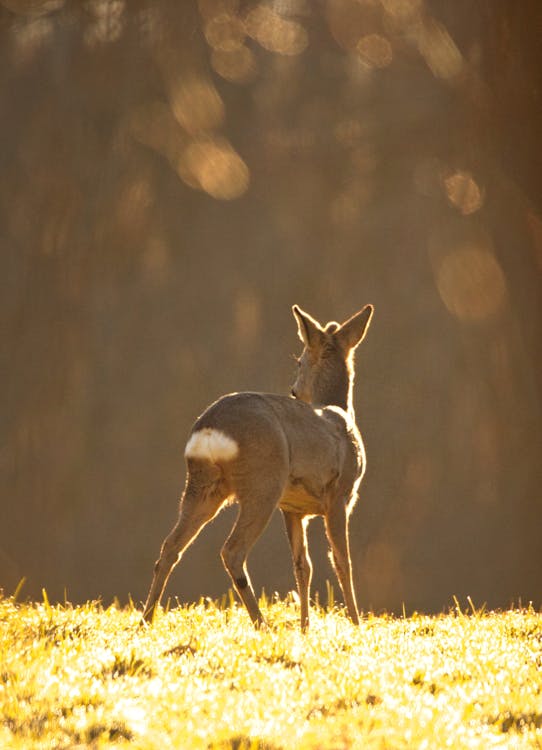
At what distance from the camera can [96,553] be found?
19188 mm

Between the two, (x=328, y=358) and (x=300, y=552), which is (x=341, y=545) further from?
(x=328, y=358)

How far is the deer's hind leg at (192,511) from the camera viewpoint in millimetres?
6574

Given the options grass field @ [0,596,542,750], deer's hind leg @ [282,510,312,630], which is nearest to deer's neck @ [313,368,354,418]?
deer's hind leg @ [282,510,312,630]

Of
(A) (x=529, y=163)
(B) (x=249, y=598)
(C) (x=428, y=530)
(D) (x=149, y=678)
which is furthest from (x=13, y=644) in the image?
(A) (x=529, y=163)

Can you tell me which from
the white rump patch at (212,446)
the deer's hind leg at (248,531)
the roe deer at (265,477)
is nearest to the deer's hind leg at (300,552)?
the roe deer at (265,477)

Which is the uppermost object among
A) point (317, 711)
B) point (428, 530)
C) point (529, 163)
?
point (317, 711)

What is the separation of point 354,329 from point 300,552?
187 centimetres

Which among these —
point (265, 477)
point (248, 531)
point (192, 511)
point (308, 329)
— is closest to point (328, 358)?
point (308, 329)

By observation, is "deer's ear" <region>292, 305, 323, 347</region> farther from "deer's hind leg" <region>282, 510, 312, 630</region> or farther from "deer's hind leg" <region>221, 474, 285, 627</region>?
"deer's hind leg" <region>221, 474, 285, 627</region>

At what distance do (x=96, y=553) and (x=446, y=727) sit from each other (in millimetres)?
15473

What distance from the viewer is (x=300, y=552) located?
7.52 metres

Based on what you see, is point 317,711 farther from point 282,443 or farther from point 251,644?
point 282,443

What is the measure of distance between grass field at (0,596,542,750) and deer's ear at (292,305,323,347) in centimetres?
249

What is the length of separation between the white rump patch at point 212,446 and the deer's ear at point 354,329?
223 cm
